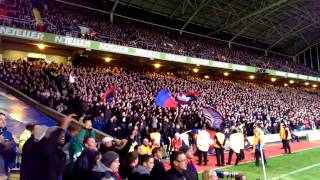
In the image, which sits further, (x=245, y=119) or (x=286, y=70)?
(x=286, y=70)

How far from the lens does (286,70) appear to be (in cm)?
4219

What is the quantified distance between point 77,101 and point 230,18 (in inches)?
1044

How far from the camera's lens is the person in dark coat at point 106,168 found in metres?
4.36

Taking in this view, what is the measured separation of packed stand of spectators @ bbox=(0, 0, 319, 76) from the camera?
21672 mm

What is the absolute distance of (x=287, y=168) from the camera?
12.5 m

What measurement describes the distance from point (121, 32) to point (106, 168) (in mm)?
23866

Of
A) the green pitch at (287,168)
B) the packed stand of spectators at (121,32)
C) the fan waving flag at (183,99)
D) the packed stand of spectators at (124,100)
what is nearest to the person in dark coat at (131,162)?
the packed stand of spectators at (124,100)

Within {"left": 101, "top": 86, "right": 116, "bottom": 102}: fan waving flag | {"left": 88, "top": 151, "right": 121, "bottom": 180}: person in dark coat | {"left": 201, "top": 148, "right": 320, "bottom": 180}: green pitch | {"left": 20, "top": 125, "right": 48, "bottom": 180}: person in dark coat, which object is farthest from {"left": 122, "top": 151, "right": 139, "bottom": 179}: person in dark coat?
{"left": 101, "top": 86, "right": 116, "bottom": 102}: fan waving flag

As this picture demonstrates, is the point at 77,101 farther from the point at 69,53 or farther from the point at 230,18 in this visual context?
the point at 230,18

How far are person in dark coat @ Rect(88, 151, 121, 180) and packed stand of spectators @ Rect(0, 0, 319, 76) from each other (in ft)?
56.9

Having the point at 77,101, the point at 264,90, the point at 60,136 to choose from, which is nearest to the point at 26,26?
the point at 77,101

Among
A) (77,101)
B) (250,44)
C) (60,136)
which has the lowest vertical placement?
(60,136)

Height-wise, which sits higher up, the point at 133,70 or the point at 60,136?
the point at 133,70

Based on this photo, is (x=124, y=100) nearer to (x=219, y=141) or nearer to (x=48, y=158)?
(x=219, y=141)
